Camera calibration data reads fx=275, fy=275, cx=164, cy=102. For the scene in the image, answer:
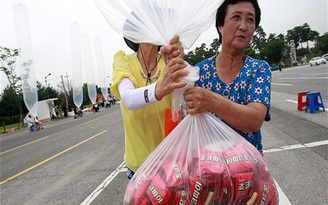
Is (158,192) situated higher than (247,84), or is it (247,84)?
(247,84)

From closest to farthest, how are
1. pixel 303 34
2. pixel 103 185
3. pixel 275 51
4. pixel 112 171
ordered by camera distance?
pixel 103 185 → pixel 112 171 → pixel 275 51 → pixel 303 34

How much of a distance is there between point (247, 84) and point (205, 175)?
1.70 ft

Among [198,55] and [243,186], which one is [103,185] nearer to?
[198,55]

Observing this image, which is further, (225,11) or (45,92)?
(45,92)

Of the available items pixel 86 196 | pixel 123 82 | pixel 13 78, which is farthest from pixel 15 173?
pixel 13 78

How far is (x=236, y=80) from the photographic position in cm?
135

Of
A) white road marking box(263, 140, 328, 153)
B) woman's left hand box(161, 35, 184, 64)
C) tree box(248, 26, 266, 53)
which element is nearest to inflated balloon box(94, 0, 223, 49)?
woman's left hand box(161, 35, 184, 64)

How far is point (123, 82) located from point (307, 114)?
25.5ft

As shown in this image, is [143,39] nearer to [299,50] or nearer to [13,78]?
[13,78]

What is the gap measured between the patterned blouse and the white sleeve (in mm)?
353

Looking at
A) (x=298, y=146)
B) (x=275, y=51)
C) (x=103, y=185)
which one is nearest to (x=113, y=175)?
(x=103, y=185)

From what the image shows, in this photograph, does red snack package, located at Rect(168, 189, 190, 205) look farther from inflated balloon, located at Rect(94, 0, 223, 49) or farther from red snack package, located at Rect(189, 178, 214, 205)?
inflated balloon, located at Rect(94, 0, 223, 49)

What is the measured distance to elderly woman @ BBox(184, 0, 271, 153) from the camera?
3.73 feet

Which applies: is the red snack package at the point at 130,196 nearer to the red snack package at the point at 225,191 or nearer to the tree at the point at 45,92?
the red snack package at the point at 225,191
